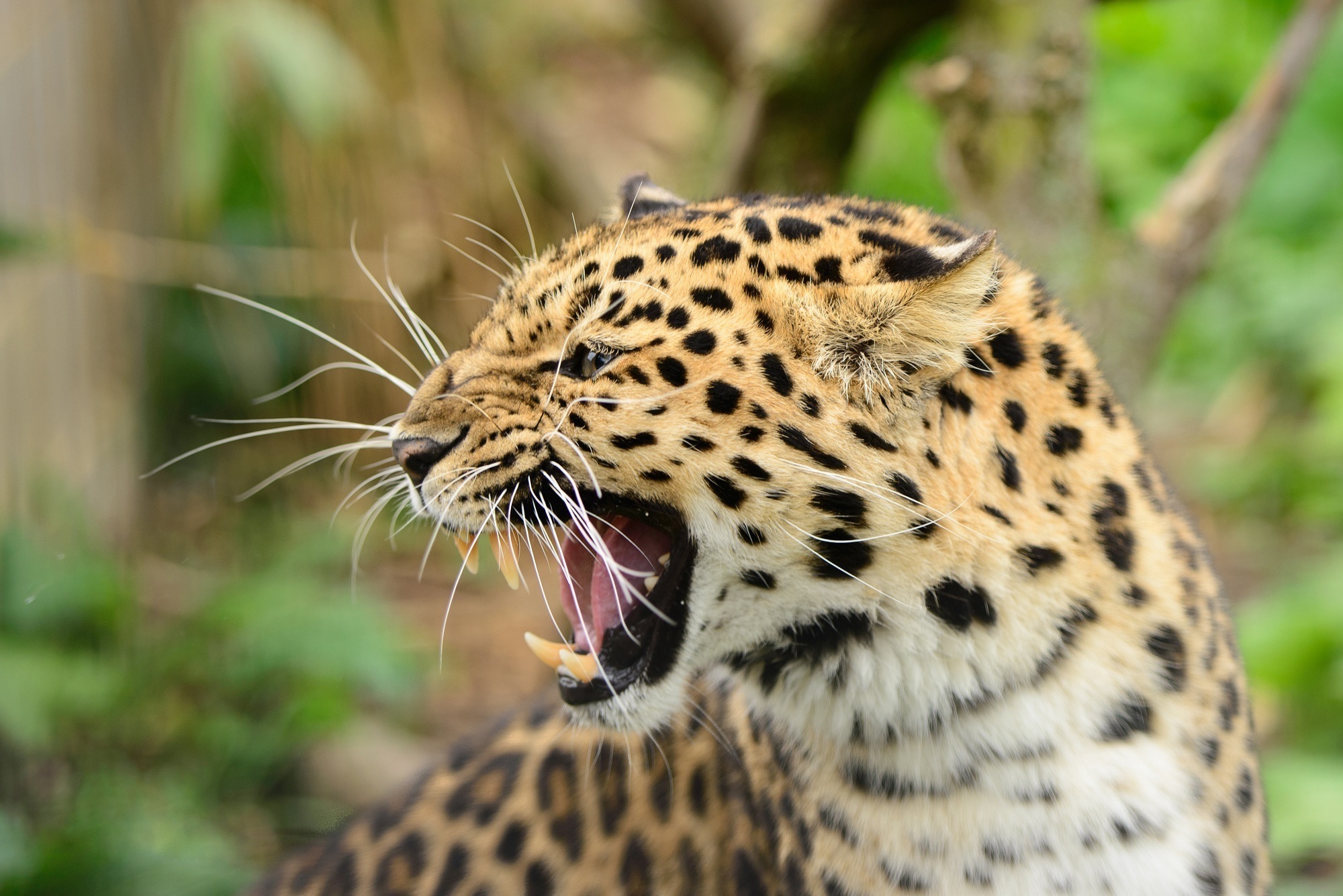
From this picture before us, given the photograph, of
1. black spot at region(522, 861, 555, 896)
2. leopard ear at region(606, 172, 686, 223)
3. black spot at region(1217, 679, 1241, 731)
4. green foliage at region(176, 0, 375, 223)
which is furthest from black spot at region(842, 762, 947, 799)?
green foliage at region(176, 0, 375, 223)

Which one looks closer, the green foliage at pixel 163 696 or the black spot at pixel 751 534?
the black spot at pixel 751 534

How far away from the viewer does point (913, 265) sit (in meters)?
2.92

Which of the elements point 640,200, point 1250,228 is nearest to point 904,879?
point 640,200

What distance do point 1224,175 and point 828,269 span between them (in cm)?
365

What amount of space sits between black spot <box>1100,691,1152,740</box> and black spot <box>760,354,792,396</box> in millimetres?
1115

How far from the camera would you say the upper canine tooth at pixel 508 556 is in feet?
9.97

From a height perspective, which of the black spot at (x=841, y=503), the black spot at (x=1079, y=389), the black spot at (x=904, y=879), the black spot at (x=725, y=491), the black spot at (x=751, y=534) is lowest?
the black spot at (x=904, y=879)

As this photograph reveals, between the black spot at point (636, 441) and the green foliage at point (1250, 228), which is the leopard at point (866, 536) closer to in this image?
the black spot at point (636, 441)

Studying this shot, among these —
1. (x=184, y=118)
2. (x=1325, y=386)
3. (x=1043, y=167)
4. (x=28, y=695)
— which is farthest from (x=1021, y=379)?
(x=1325, y=386)

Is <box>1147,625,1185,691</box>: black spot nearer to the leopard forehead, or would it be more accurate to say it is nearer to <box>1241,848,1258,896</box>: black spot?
<box>1241,848,1258,896</box>: black spot

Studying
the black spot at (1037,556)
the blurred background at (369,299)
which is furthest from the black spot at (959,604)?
the blurred background at (369,299)

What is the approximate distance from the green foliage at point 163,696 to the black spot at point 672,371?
3.36 metres

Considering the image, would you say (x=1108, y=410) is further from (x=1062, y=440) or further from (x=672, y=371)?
(x=672, y=371)

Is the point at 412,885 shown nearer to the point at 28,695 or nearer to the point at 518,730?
the point at 518,730
